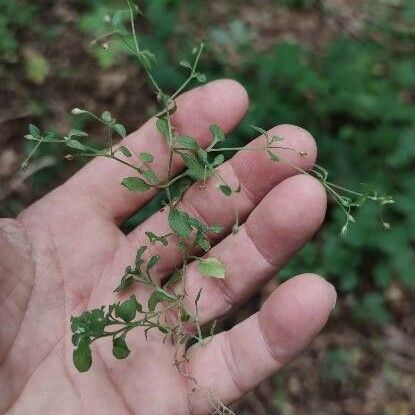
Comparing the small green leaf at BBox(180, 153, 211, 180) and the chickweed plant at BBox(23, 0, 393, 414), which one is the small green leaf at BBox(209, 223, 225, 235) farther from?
the small green leaf at BBox(180, 153, 211, 180)

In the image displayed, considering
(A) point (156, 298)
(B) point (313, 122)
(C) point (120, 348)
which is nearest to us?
(C) point (120, 348)

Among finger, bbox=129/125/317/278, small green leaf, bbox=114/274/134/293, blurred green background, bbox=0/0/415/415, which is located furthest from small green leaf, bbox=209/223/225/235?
blurred green background, bbox=0/0/415/415

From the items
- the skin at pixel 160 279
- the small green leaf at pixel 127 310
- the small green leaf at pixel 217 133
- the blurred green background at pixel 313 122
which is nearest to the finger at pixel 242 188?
the skin at pixel 160 279

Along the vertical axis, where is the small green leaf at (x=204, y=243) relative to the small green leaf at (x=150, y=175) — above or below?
below

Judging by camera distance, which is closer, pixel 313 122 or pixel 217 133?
pixel 217 133

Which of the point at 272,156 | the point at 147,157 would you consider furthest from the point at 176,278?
the point at 272,156

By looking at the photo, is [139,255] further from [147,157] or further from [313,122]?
[313,122]

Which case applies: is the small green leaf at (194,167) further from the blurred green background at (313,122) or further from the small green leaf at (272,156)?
the blurred green background at (313,122)
